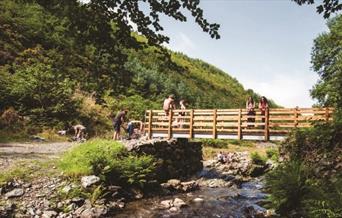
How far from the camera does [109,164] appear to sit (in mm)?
15570

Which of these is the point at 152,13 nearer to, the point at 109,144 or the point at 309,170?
the point at 309,170

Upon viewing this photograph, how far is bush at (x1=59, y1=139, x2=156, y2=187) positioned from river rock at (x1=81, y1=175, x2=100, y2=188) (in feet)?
1.06

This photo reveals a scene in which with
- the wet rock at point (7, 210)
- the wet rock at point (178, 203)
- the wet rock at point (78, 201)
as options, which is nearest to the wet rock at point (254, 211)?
the wet rock at point (178, 203)

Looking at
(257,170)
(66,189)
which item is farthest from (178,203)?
(257,170)

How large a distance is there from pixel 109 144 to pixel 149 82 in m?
22.0

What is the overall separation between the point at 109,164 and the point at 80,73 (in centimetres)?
1111

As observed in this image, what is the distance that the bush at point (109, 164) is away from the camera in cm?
1514

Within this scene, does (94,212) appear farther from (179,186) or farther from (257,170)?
(257,170)

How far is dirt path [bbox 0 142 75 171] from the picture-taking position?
15.1 metres

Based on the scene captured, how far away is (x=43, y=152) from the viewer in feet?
57.5

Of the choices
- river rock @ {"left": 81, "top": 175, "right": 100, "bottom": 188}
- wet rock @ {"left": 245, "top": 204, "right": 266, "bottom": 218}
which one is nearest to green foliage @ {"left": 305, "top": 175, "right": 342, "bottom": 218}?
wet rock @ {"left": 245, "top": 204, "right": 266, "bottom": 218}

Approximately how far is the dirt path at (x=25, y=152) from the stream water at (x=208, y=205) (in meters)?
4.07

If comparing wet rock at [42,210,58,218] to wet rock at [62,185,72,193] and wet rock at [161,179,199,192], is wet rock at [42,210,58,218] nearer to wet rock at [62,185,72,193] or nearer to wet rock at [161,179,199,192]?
wet rock at [62,185,72,193]

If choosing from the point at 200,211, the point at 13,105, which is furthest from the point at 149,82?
the point at 200,211
